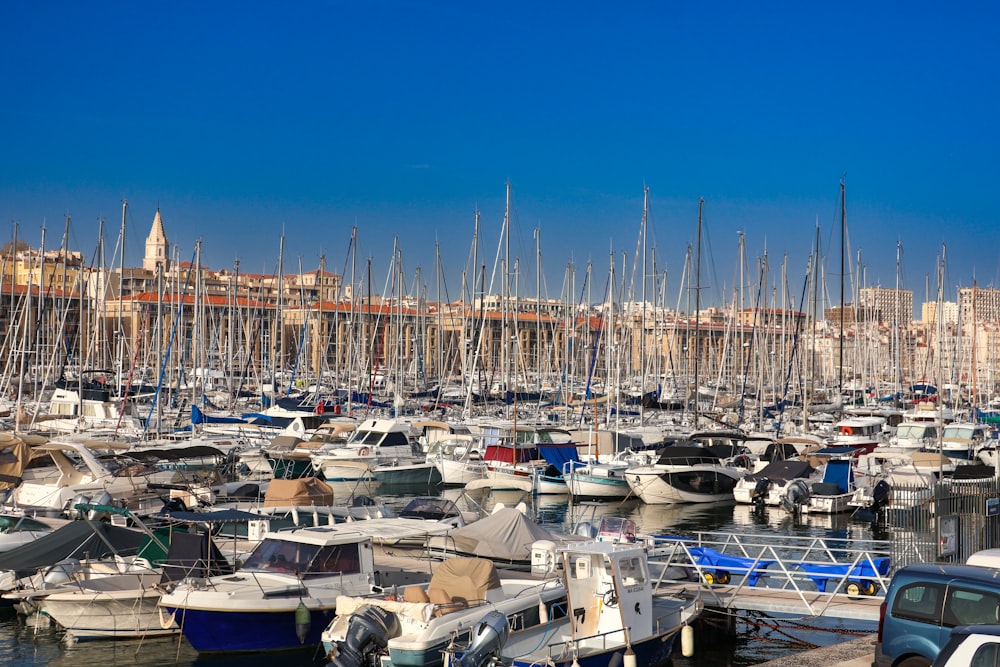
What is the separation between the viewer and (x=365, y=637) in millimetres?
16938

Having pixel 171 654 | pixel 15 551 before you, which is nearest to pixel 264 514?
pixel 15 551

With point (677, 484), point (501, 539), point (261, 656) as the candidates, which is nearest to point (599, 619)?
point (261, 656)

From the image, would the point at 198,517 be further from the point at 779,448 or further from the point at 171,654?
the point at 779,448

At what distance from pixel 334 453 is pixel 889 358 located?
9556 centimetres

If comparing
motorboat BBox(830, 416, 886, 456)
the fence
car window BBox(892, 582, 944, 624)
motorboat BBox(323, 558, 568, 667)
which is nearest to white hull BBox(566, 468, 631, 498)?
motorboat BBox(830, 416, 886, 456)

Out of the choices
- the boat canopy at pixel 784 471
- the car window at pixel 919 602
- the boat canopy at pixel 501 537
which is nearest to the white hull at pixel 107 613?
the boat canopy at pixel 501 537

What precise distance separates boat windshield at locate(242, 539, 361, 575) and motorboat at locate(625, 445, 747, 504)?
23.8 meters

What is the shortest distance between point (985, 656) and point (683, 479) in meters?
32.2

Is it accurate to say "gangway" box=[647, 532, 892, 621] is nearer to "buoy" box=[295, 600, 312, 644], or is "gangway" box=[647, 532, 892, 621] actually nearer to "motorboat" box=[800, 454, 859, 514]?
"buoy" box=[295, 600, 312, 644]

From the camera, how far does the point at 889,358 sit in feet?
424

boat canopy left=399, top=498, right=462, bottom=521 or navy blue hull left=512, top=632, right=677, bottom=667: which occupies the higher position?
boat canopy left=399, top=498, right=462, bottom=521

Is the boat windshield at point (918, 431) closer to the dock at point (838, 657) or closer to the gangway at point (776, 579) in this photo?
the gangway at point (776, 579)

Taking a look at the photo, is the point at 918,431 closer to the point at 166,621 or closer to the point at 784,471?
the point at 784,471

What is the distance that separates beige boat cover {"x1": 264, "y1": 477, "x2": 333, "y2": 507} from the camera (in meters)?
31.3
